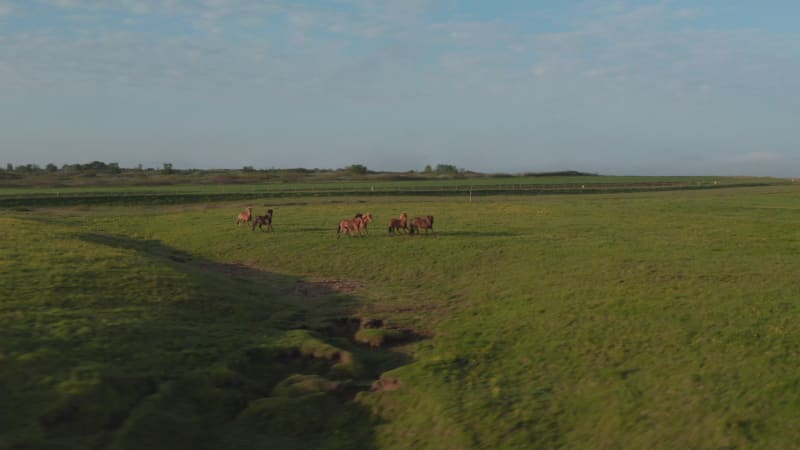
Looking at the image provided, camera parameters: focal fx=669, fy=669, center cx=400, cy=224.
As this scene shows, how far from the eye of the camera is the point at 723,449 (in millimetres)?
10578

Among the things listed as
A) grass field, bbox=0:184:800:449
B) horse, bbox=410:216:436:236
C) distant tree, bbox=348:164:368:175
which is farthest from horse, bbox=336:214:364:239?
distant tree, bbox=348:164:368:175

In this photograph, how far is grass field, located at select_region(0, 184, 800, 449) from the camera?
460 inches

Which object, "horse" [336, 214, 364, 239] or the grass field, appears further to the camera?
"horse" [336, 214, 364, 239]

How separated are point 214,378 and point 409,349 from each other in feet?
15.4

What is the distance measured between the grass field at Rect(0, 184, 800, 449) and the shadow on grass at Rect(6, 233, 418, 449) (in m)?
0.05

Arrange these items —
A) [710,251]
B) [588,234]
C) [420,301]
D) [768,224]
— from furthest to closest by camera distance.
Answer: [768,224]
[588,234]
[710,251]
[420,301]

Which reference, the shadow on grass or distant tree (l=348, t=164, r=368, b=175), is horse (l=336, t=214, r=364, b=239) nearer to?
the shadow on grass

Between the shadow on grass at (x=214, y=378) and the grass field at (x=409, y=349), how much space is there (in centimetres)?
5

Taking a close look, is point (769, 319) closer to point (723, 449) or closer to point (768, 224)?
point (723, 449)

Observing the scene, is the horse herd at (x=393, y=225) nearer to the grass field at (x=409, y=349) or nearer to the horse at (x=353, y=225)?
the horse at (x=353, y=225)

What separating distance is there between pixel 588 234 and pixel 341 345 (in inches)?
747

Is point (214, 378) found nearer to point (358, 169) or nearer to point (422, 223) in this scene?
point (422, 223)

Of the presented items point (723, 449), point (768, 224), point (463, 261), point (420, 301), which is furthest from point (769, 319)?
point (768, 224)

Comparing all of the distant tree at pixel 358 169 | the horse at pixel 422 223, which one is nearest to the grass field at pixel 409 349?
the horse at pixel 422 223
